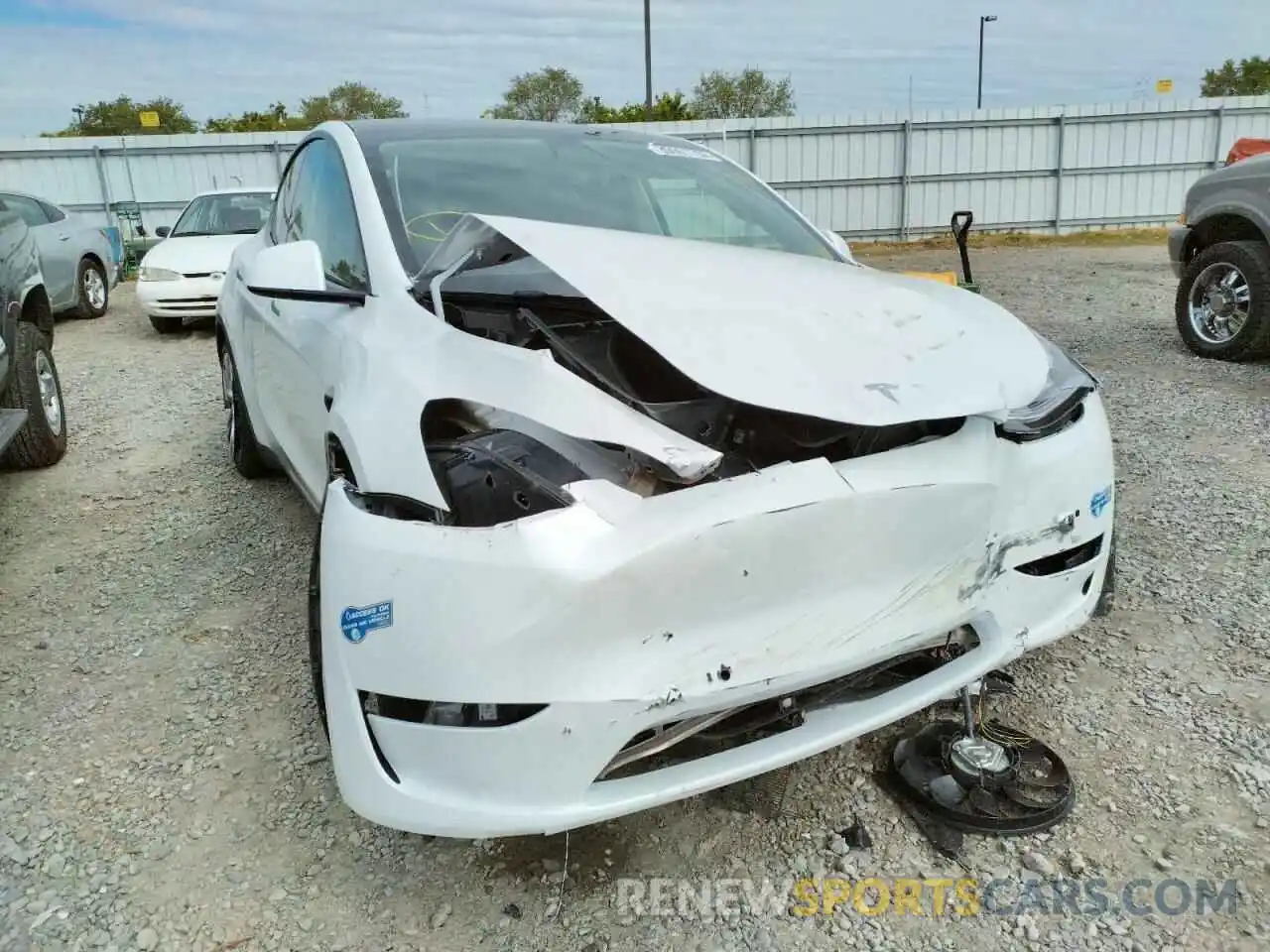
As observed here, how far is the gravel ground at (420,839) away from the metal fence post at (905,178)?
14.7 meters

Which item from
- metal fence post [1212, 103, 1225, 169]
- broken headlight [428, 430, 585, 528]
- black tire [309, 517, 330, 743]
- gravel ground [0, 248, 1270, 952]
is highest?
metal fence post [1212, 103, 1225, 169]

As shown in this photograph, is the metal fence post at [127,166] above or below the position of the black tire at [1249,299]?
above

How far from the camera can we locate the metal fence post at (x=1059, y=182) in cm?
1755

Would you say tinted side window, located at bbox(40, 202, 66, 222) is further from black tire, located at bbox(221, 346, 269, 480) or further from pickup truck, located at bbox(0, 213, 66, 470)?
black tire, located at bbox(221, 346, 269, 480)

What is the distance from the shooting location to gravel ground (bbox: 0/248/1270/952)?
1888 millimetres

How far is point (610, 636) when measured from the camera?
1629 mm

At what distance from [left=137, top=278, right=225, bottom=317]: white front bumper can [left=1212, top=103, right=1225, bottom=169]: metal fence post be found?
1744cm

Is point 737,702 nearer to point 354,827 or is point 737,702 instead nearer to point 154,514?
point 354,827

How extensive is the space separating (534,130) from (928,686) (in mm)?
2375

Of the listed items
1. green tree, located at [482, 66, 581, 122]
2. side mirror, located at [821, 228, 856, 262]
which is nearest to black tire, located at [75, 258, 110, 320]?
side mirror, located at [821, 228, 856, 262]

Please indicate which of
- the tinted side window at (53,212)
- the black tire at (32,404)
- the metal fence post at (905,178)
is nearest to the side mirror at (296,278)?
the black tire at (32,404)

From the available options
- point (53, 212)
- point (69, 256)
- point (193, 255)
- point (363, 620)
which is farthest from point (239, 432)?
point (53, 212)

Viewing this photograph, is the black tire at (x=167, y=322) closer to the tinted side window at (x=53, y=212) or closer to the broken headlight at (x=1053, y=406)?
the tinted side window at (x=53, y=212)

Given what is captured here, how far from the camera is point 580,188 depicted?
10.1ft
